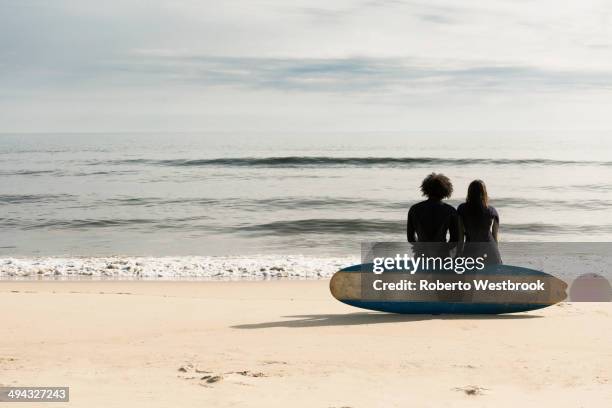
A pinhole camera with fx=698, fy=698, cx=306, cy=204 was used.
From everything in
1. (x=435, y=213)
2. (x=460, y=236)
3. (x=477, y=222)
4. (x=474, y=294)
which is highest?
(x=435, y=213)

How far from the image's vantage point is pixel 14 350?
268 inches

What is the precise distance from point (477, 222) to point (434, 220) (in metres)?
0.54

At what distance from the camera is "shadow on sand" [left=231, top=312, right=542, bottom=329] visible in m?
8.17

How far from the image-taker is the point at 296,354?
21.9 feet

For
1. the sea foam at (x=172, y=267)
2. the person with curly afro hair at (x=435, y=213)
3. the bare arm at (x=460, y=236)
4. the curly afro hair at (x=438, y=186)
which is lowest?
the sea foam at (x=172, y=267)

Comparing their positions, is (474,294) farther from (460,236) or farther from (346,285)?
(346,285)

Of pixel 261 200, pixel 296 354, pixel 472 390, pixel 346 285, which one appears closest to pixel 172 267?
pixel 346 285

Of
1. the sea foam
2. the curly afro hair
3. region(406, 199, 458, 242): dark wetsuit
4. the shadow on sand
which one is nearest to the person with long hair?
region(406, 199, 458, 242): dark wetsuit

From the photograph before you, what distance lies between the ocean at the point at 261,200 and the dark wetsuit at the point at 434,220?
272 inches

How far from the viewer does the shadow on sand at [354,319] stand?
8171 mm

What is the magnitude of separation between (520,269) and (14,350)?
19.1 feet

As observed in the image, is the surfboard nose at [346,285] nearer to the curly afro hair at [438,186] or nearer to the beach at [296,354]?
the beach at [296,354]

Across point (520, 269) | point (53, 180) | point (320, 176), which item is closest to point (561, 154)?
point (320, 176)

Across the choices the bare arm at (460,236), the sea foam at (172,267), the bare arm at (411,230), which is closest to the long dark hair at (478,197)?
the bare arm at (460,236)
